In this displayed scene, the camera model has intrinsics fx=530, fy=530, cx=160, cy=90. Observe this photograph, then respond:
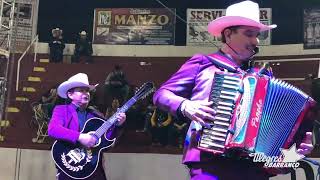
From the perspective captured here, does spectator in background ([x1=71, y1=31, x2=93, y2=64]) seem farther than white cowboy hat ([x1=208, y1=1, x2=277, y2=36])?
Yes

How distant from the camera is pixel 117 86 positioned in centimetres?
999

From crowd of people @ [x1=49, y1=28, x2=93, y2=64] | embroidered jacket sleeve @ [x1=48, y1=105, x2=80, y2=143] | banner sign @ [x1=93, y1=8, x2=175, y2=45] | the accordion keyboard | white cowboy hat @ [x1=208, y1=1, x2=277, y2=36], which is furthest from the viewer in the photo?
banner sign @ [x1=93, y1=8, x2=175, y2=45]

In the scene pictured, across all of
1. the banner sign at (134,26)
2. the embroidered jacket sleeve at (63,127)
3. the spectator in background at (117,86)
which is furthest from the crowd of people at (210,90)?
the banner sign at (134,26)

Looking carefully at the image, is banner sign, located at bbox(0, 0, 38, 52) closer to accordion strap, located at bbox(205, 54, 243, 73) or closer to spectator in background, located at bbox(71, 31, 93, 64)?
spectator in background, located at bbox(71, 31, 93, 64)

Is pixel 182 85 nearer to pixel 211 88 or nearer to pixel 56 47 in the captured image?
pixel 211 88

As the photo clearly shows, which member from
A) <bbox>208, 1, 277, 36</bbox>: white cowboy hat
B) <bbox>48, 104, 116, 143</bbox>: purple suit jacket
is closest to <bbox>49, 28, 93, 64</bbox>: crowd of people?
<bbox>48, 104, 116, 143</bbox>: purple suit jacket

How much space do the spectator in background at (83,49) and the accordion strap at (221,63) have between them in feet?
33.8

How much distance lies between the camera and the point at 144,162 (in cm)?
739

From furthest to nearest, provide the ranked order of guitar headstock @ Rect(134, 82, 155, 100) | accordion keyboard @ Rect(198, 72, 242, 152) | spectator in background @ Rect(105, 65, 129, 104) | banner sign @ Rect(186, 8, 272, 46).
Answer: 1. banner sign @ Rect(186, 8, 272, 46)
2. spectator in background @ Rect(105, 65, 129, 104)
3. guitar headstock @ Rect(134, 82, 155, 100)
4. accordion keyboard @ Rect(198, 72, 242, 152)

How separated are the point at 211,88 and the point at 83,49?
10705 millimetres

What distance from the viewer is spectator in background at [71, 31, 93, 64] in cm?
1272

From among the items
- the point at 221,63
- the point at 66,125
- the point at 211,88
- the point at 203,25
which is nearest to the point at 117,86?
the point at 203,25

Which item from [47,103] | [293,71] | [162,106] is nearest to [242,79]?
[162,106]

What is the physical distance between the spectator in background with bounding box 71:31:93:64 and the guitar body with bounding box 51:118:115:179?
8.25 meters
